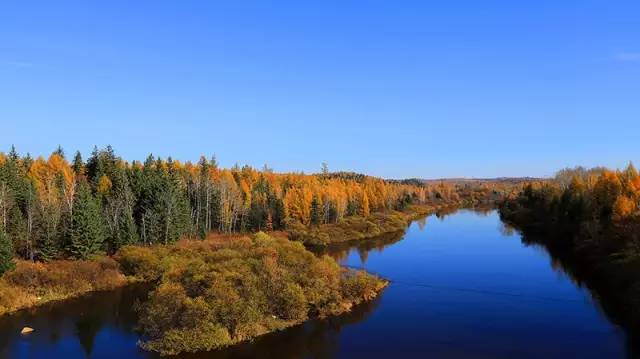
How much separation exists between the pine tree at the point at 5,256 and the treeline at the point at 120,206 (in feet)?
0.39

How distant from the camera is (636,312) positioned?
1532 inches

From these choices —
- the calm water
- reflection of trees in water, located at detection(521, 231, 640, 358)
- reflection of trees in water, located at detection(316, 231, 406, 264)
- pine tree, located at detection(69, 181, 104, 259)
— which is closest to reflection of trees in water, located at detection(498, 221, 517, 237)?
reflection of trees in water, located at detection(521, 231, 640, 358)

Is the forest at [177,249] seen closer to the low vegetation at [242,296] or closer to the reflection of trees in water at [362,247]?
the low vegetation at [242,296]

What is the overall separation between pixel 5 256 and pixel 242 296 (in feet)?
78.0

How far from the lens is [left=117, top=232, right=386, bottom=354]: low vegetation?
34250mm

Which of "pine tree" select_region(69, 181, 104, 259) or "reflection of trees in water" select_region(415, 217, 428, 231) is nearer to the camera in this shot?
"pine tree" select_region(69, 181, 104, 259)

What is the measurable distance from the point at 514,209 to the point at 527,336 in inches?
4284

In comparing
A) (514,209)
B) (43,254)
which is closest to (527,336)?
(43,254)

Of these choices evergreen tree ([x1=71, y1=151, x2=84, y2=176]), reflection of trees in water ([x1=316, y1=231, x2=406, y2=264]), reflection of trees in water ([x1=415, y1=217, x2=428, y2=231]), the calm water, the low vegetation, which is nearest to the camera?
the calm water

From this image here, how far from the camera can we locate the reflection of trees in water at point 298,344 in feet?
108

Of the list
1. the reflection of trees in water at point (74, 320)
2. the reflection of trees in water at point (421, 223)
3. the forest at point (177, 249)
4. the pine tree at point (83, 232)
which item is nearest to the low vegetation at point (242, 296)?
the forest at point (177, 249)

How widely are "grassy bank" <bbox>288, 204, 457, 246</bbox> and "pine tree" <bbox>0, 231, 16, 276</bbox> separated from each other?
155ft

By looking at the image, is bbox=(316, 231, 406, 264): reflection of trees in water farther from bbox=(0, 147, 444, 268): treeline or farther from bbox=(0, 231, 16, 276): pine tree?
bbox=(0, 231, 16, 276): pine tree

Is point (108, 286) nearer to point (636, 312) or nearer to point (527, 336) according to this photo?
point (527, 336)
